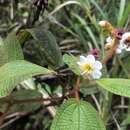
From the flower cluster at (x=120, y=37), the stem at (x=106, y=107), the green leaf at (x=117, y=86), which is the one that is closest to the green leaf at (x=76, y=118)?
the green leaf at (x=117, y=86)

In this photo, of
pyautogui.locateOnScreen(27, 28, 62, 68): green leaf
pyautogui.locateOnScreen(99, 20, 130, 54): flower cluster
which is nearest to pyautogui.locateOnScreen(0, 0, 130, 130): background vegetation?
pyautogui.locateOnScreen(27, 28, 62, 68): green leaf

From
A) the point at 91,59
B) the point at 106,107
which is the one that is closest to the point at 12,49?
the point at 91,59

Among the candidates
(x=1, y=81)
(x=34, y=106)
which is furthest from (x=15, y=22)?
(x=1, y=81)

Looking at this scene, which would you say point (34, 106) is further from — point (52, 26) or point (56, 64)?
point (52, 26)

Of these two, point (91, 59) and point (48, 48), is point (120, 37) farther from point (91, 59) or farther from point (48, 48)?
point (48, 48)

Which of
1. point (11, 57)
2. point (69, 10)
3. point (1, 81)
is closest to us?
point (1, 81)

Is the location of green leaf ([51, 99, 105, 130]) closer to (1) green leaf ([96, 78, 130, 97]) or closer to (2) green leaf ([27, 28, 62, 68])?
(1) green leaf ([96, 78, 130, 97])
